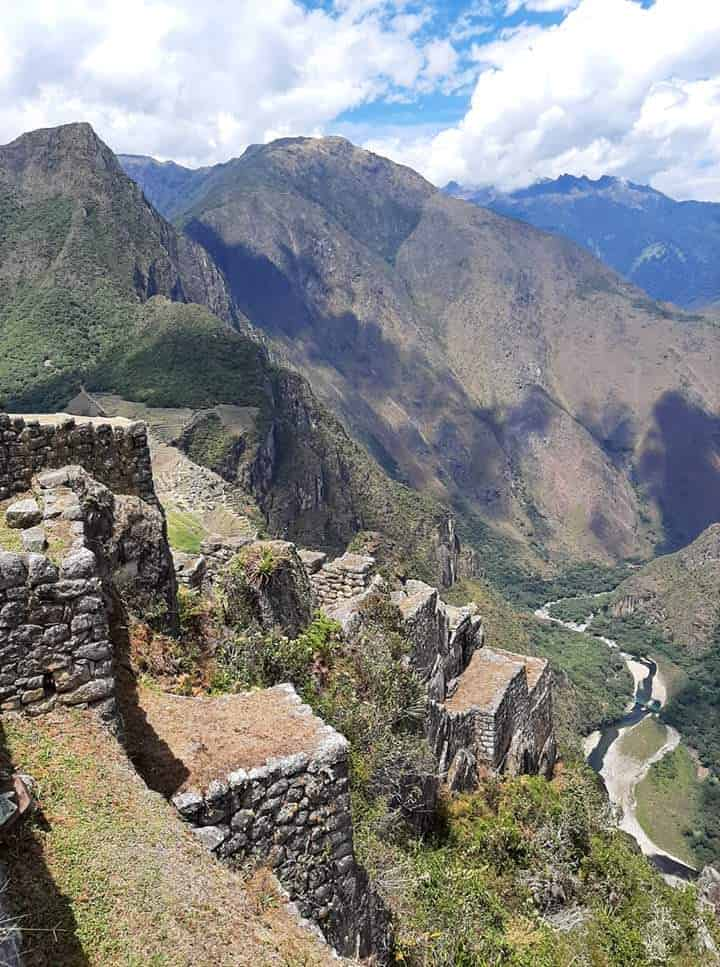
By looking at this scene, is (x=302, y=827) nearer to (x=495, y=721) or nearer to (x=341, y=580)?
(x=341, y=580)

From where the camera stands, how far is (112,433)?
370 inches

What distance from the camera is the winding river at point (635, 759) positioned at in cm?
8488

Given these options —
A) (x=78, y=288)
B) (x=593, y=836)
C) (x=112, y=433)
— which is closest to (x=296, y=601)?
(x=112, y=433)

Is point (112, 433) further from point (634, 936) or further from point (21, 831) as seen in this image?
point (634, 936)

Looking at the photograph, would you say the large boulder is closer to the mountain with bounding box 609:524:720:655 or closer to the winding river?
the winding river

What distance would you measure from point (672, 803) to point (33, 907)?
11588 centimetres

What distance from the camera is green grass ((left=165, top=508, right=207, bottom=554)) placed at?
2411cm

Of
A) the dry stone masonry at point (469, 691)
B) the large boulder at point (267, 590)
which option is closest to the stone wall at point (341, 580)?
the dry stone masonry at point (469, 691)

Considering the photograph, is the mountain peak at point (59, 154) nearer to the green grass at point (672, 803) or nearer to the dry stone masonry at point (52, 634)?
the green grass at point (672, 803)

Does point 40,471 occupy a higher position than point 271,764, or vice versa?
point 40,471

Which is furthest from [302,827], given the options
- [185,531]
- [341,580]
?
[185,531]

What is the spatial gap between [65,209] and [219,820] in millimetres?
193024

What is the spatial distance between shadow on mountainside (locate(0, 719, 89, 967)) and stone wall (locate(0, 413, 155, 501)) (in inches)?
182

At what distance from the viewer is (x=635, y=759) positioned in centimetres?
11169
